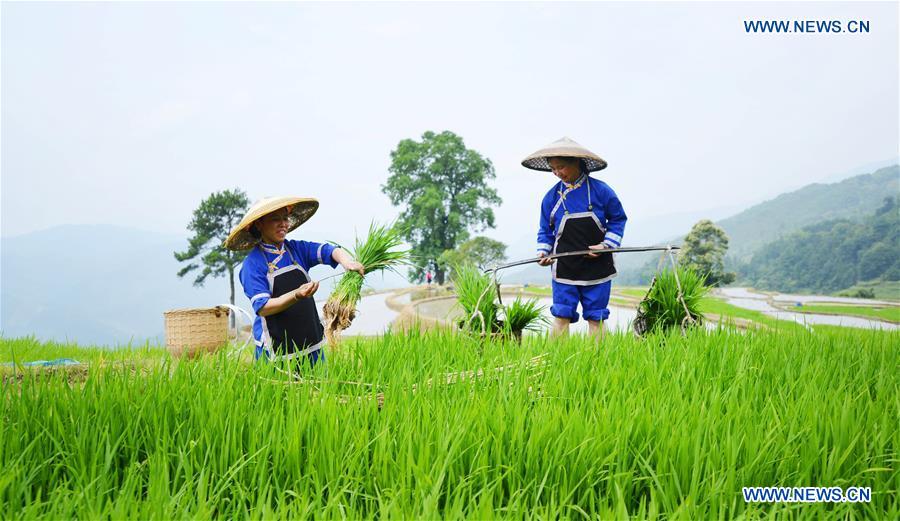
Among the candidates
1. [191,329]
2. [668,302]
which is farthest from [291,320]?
[668,302]

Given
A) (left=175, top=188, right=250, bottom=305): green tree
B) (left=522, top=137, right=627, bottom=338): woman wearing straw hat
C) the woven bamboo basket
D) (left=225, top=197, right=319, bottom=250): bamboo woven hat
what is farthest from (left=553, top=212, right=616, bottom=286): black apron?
(left=175, top=188, right=250, bottom=305): green tree

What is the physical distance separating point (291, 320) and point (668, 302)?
250 cm

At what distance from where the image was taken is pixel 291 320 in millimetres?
2840

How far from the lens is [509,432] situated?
60.8 inches

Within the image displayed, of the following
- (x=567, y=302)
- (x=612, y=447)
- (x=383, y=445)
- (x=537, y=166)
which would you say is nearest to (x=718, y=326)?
(x=567, y=302)

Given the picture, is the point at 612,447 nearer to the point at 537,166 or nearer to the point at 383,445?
the point at 383,445

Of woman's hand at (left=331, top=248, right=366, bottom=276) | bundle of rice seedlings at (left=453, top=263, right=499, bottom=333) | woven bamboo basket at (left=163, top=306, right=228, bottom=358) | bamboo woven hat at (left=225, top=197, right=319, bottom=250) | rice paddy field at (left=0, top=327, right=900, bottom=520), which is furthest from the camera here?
woven bamboo basket at (left=163, top=306, right=228, bottom=358)

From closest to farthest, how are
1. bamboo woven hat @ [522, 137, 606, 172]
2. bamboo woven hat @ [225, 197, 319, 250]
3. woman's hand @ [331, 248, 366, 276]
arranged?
bamboo woven hat @ [225, 197, 319, 250]
woman's hand @ [331, 248, 366, 276]
bamboo woven hat @ [522, 137, 606, 172]

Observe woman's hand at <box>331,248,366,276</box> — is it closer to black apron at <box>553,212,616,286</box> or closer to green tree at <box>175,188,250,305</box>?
black apron at <box>553,212,616,286</box>

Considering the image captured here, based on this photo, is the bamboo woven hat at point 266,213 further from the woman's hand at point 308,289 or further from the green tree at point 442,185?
the green tree at point 442,185

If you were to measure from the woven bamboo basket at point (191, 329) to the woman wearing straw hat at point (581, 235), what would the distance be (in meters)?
2.73

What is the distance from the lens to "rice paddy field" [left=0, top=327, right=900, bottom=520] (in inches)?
50.9

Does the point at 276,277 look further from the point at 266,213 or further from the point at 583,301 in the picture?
the point at 583,301

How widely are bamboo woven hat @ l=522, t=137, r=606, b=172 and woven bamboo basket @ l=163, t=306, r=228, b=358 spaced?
284cm
